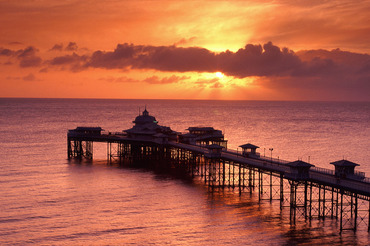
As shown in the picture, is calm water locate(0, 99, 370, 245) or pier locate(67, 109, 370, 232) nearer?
calm water locate(0, 99, 370, 245)

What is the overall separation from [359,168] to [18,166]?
206 ft

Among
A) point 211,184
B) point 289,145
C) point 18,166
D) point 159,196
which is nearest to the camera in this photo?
point 159,196

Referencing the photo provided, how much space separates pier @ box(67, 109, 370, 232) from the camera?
54.8 meters

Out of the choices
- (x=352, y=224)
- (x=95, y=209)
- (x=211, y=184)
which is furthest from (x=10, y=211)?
(x=352, y=224)

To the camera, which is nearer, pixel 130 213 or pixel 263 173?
pixel 130 213

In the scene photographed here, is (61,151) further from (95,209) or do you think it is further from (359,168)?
(359,168)

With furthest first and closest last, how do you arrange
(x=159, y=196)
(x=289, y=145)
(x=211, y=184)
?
(x=289, y=145), (x=211, y=184), (x=159, y=196)

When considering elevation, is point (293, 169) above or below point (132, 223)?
above

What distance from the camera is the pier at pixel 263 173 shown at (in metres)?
54.8

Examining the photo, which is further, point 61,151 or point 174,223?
point 61,151

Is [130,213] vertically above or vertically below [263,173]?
below

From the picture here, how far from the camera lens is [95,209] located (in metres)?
58.2

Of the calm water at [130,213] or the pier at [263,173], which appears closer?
the calm water at [130,213]

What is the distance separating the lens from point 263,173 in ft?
275
